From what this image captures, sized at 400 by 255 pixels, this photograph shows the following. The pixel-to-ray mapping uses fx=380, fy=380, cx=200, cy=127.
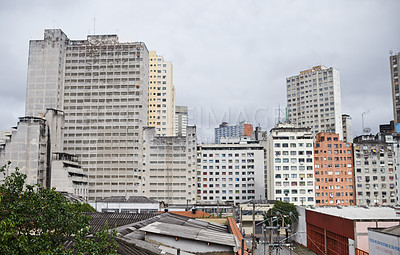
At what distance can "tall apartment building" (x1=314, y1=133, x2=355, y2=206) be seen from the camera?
11894 centimetres

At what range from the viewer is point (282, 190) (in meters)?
113

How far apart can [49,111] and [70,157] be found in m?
16.0

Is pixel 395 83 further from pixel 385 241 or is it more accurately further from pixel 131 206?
pixel 385 241

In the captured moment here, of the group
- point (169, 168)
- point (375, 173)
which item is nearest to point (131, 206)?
point (169, 168)

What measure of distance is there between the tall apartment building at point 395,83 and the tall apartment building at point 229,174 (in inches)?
2472

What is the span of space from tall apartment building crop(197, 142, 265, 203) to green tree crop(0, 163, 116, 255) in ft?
394

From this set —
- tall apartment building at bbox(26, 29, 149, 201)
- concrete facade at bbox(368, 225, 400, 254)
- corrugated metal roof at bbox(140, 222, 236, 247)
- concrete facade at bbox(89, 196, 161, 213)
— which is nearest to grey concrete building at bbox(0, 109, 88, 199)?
tall apartment building at bbox(26, 29, 149, 201)

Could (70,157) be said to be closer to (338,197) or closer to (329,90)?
(338,197)

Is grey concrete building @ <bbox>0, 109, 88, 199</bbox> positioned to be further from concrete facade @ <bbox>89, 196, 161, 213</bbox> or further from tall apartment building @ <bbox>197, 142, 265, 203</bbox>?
tall apartment building @ <bbox>197, 142, 265, 203</bbox>

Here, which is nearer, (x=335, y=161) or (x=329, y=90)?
(x=335, y=161)

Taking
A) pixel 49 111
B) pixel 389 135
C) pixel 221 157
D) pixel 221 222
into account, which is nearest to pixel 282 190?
pixel 221 157

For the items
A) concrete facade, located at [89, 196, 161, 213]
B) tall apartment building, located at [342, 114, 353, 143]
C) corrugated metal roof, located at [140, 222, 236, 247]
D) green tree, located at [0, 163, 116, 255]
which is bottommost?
concrete facade, located at [89, 196, 161, 213]

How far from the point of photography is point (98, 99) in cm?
13788

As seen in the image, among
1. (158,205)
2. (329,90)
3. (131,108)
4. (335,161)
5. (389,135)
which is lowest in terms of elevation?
(158,205)
